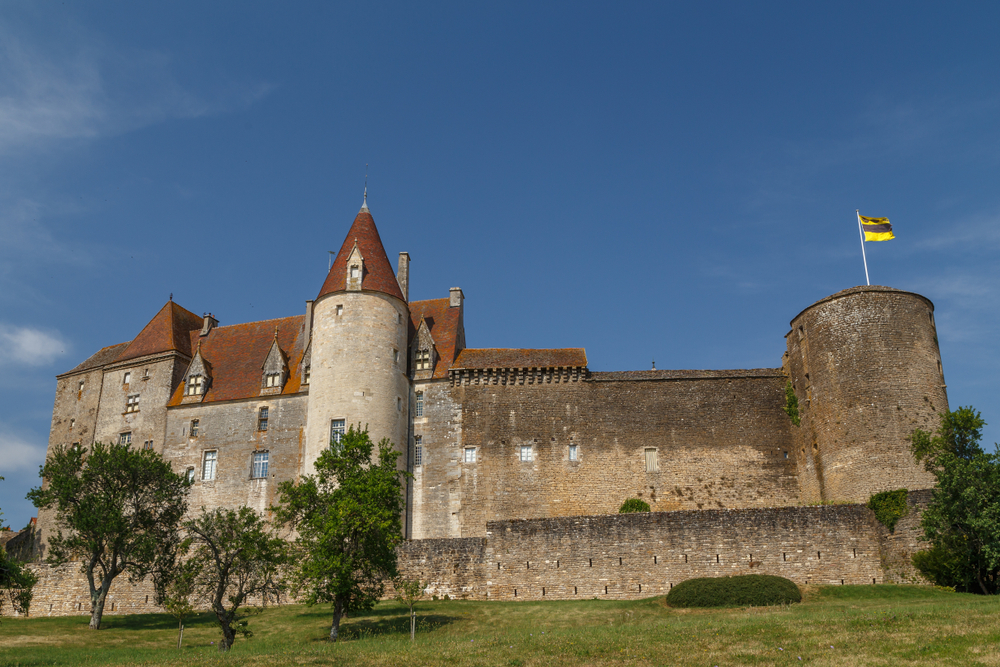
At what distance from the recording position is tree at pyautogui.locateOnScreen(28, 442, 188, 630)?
36.7 meters

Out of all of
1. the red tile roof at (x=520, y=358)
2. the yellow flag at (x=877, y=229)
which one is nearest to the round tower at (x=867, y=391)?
the yellow flag at (x=877, y=229)

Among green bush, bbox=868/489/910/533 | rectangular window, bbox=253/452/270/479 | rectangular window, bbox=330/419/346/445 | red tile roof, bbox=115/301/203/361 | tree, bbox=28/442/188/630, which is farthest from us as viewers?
red tile roof, bbox=115/301/203/361

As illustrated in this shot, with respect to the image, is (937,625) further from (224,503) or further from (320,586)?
(224,503)

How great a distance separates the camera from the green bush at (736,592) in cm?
2939

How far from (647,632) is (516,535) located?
1231 cm

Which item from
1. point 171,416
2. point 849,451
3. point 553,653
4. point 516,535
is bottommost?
point 553,653

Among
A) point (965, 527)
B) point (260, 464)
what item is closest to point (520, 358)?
point (260, 464)

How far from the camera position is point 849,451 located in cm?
3903

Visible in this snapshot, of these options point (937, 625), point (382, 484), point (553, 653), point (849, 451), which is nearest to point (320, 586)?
point (382, 484)

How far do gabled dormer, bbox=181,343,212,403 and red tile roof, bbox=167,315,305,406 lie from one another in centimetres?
31

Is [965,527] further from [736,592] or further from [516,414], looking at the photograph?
[516,414]

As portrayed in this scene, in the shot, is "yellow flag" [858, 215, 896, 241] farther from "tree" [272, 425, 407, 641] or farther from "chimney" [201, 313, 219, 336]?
"chimney" [201, 313, 219, 336]

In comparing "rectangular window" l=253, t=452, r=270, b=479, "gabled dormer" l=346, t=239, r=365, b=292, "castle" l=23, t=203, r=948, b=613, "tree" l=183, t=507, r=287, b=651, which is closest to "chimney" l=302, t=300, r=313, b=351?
"castle" l=23, t=203, r=948, b=613

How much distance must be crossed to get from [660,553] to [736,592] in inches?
180
